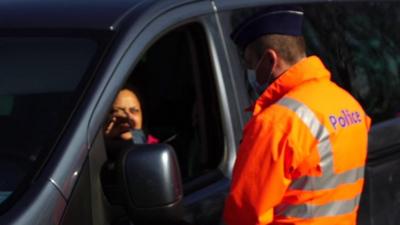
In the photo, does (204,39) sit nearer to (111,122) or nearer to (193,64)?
(193,64)

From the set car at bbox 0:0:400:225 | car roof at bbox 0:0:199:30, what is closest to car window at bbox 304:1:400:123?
car at bbox 0:0:400:225

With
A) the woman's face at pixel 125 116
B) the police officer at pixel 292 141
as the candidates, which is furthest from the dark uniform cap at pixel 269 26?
the woman's face at pixel 125 116

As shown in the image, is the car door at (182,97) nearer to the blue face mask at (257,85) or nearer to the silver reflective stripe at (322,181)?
the blue face mask at (257,85)

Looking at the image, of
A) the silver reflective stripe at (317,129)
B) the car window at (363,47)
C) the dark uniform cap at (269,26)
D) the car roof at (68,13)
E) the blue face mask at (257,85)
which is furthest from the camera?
the car window at (363,47)

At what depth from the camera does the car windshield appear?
313 cm

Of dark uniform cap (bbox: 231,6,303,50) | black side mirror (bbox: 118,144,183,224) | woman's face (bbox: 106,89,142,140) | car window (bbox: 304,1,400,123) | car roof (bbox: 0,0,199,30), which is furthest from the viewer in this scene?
car window (bbox: 304,1,400,123)

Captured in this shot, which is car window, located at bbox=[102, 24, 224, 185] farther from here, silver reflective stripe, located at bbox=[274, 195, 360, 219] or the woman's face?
silver reflective stripe, located at bbox=[274, 195, 360, 219]

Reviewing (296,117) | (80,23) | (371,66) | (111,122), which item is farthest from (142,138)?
(371,66)

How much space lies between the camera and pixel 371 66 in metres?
5.04

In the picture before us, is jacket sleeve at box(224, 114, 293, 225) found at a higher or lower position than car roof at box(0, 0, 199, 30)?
lower

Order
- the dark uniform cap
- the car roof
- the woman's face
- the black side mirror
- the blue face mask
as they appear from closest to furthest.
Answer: the black side mirror → the dark uniform cap → the blue face mask → the car roof → the woman's face

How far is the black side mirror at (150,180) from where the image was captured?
3.02 metres

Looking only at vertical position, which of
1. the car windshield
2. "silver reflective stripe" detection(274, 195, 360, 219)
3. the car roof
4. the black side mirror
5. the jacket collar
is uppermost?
the car roof

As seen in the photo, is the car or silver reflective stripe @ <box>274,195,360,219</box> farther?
silver reflective stripe @ <box>274,195,360,219</box>
